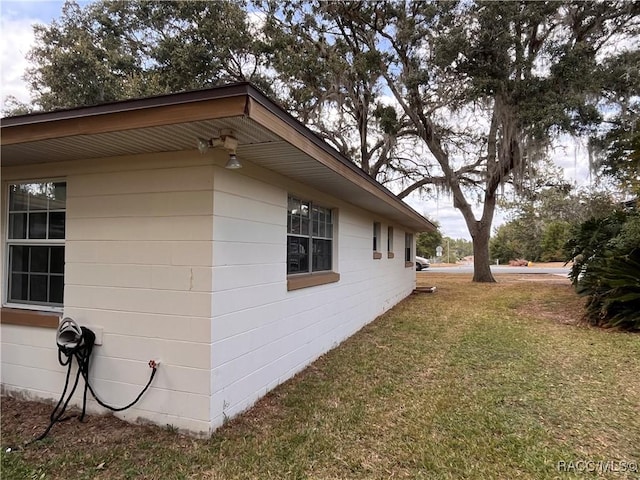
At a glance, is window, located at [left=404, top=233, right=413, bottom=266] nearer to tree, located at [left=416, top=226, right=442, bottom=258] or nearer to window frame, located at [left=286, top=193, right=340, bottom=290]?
window frame, located at [left=286, top=193, right=340, bottom=290]

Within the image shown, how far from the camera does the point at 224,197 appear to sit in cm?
300

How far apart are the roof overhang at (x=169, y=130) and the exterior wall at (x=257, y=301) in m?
0.38

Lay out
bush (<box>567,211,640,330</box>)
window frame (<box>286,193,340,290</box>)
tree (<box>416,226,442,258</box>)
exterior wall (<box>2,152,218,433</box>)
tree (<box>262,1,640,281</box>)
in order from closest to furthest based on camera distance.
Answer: exterior wall (<box>2,152,218,433</box>) < window frame (<box>286,193,340,290</box>) < bush (<box>567,211,640,330</box>) < tree (<box>262,1,640,281</box>) < tree (<box>416,226,442,258</box>)

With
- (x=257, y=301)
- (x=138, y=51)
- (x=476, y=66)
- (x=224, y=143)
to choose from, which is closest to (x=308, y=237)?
(x=257, y=301)

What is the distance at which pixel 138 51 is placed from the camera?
43.3 ft

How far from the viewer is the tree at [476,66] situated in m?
10.1

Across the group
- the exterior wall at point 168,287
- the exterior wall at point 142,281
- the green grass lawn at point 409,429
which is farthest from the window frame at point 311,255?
the exterior wall at point 142,281

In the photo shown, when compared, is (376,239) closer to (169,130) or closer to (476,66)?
(169,130)

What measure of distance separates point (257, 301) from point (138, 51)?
43.7ft

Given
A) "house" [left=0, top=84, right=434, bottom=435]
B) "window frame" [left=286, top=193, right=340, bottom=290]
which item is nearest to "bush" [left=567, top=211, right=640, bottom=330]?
"window frame" [left=286, top=193, right=340, bottom=290]

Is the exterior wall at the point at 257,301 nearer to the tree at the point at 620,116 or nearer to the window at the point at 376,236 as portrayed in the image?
the window at the point at 376,236

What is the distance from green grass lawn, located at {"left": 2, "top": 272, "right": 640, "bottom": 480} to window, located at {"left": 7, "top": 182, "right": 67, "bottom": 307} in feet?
3.83

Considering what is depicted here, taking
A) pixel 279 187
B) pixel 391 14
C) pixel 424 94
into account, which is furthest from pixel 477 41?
pixel 279 187

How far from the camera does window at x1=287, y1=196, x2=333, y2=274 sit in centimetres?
440
